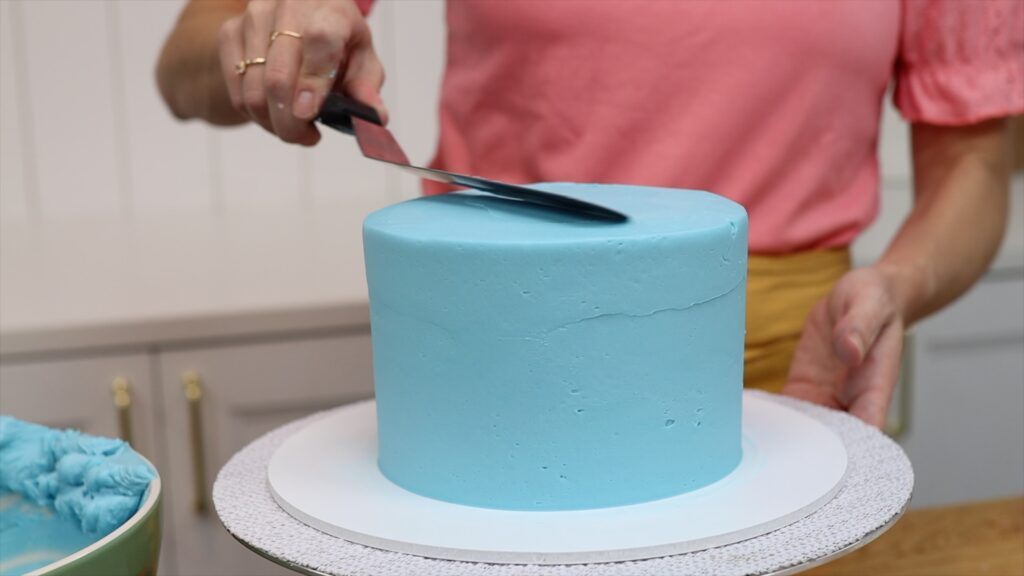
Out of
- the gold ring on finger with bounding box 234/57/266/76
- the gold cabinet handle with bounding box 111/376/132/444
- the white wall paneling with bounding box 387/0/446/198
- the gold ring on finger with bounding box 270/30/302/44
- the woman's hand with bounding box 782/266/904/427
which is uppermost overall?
the gold ring on finger with bounding box 270/30/302/44

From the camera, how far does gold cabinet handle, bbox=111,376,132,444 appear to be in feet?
3.63

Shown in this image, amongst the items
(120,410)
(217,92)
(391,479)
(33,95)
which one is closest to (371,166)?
(33,95)

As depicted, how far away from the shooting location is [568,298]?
0.49 metres

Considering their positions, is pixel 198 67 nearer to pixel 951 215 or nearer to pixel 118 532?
pixel 118 532

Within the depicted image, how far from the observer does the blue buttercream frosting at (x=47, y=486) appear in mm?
500

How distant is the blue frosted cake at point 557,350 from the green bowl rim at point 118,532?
128 mm

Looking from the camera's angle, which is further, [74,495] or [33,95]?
[33,95]

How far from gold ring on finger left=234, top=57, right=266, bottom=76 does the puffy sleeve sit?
495 millimetres

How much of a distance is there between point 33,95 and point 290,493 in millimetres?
1044

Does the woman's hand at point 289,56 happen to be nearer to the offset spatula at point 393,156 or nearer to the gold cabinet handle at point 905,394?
the offset spatula at point 393,156

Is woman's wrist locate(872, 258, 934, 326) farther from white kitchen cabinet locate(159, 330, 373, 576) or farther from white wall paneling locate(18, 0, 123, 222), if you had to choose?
white wall paneling locate(18, 0, 123, 222)

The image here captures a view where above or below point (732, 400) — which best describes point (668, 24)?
above

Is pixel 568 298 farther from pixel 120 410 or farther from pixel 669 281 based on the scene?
pixel 120 410

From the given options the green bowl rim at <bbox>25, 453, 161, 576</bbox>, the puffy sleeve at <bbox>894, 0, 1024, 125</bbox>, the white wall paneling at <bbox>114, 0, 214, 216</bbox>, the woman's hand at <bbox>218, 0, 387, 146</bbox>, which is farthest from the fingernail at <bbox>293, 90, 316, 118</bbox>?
the white wall paneling at <bbox>114, 0, 214, 216</bbox>
